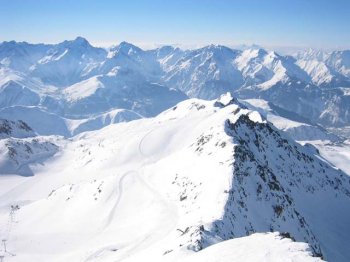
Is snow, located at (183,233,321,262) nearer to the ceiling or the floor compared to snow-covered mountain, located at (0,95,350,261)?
nearer to the ceiling

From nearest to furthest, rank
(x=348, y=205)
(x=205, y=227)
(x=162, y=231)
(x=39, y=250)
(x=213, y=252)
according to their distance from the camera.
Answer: (x=213, y=252), (x=205, y=227), (x=162, y=231), (x=39, y=250), (x=348, y=205)

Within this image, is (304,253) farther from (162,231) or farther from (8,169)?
(8,169)

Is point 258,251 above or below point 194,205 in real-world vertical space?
above

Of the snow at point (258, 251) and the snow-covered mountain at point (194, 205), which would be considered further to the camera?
the snow-covered mountain at point (194, 205)

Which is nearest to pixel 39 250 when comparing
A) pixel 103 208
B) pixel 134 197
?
pixel 103 208

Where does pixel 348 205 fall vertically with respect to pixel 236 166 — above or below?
below

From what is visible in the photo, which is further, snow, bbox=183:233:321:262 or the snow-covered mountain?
the snow-covered mountain

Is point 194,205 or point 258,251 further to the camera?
point 194,205

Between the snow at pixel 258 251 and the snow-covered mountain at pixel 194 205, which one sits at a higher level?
the snow at pixel 258 251
